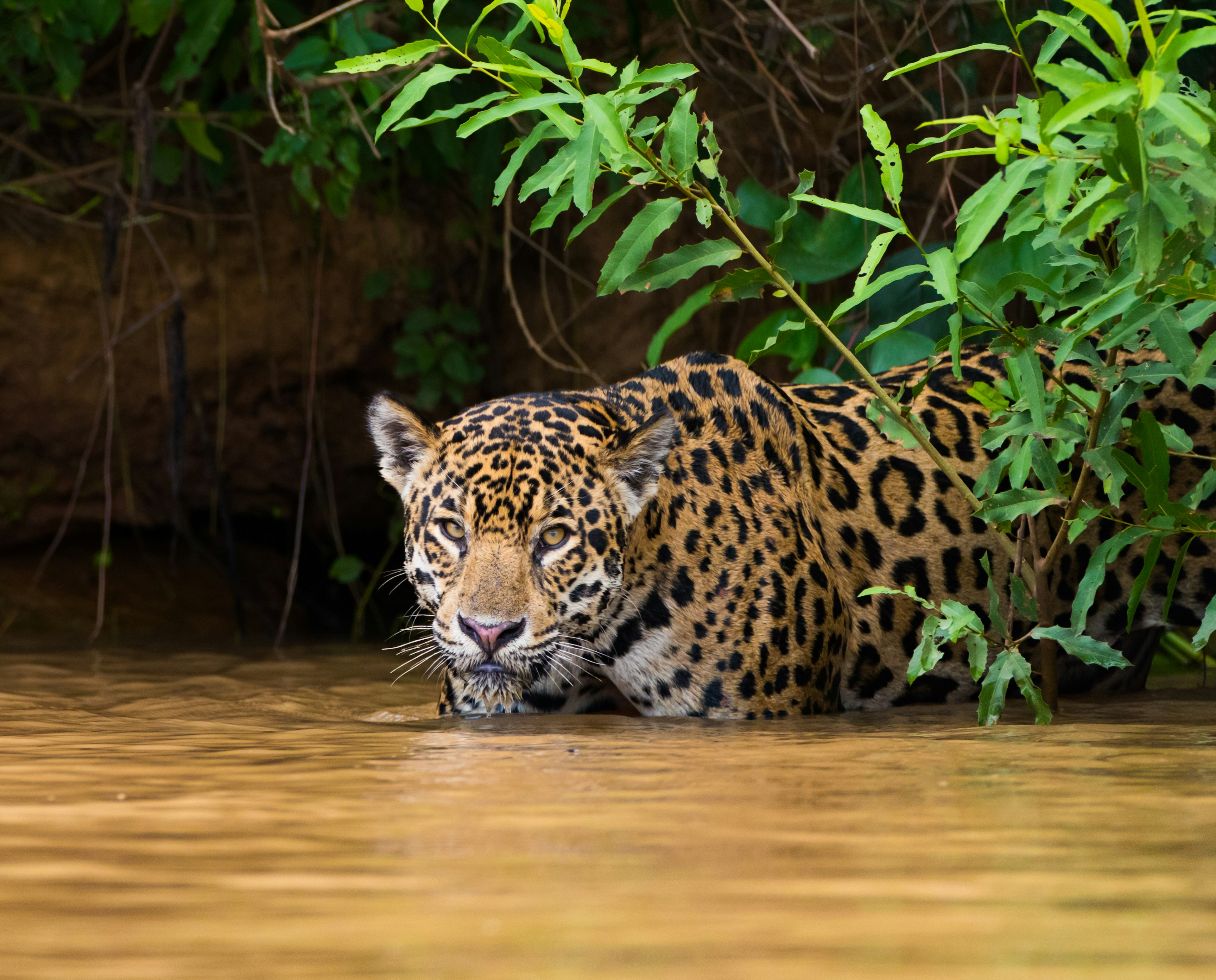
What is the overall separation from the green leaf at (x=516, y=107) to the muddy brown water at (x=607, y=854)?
50.7 inches

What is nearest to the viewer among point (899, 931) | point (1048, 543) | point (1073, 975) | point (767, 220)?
point (1073, 975)

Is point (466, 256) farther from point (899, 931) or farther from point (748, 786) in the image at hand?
point (899, 931)

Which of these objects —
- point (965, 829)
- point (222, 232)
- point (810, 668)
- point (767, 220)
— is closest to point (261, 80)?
point (222, 232)

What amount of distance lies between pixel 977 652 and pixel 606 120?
4.75 feet

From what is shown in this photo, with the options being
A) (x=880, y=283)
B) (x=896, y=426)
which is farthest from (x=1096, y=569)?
(x=880, y=283)

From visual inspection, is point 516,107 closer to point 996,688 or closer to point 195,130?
point 996,688

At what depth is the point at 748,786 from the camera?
2.39 metres

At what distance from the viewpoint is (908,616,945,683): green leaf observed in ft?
10.5

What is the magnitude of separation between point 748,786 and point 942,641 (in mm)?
1509

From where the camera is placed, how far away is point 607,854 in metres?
1.84

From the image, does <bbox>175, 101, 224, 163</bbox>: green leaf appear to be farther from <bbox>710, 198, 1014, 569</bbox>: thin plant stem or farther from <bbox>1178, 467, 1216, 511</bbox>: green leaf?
<bbox>1178, 467, 1216, 511</bbox>: green leaf

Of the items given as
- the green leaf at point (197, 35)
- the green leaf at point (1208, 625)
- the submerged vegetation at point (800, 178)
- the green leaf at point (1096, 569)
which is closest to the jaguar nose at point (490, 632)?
the submerged vegetation at point (800, 178)

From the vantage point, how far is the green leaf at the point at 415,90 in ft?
9.75

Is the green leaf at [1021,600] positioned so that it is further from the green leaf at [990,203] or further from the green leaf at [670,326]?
the green leaf at [670,326]
